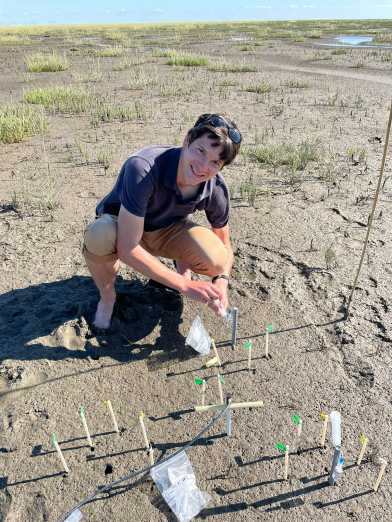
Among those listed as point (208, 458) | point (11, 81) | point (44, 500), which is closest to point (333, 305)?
point (208, 458)

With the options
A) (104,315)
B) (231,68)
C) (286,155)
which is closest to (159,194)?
(104,315)

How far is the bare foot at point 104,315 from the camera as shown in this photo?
118 inches

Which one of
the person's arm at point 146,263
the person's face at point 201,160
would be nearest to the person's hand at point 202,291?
the person's arm at point 146,263

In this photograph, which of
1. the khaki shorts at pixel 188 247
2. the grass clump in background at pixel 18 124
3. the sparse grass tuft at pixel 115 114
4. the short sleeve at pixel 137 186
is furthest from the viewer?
the sparse grass tuft at pixel 115 114

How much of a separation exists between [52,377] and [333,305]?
6.91 feet

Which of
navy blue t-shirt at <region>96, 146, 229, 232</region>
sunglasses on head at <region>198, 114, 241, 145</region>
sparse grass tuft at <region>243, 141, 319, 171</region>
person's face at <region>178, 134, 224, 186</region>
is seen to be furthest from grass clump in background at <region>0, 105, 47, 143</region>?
sunglasses on head at <region>198, 114, 241, 145</region>

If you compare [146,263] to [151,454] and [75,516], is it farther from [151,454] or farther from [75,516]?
[75,516]

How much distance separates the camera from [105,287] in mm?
2953

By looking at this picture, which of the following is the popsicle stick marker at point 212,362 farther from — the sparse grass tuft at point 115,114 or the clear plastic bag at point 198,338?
the sparse grass tuft at point 115,114

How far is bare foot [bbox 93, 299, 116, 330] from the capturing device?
300cm

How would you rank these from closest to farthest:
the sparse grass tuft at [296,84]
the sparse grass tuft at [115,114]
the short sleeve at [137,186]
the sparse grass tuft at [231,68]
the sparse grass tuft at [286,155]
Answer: the short sleeve at [137,186] < the sparse grass tuft at [286,155] < the sparse grass tuft at [115,114] < the sparse grass tuft at [296,84] < the sparse grass tuft at [231,68]

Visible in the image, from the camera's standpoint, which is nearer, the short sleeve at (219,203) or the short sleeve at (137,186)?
the short sleeve at (137,186)

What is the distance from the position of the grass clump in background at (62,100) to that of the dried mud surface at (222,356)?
3.50 metres

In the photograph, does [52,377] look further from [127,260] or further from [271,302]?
[271,302]
